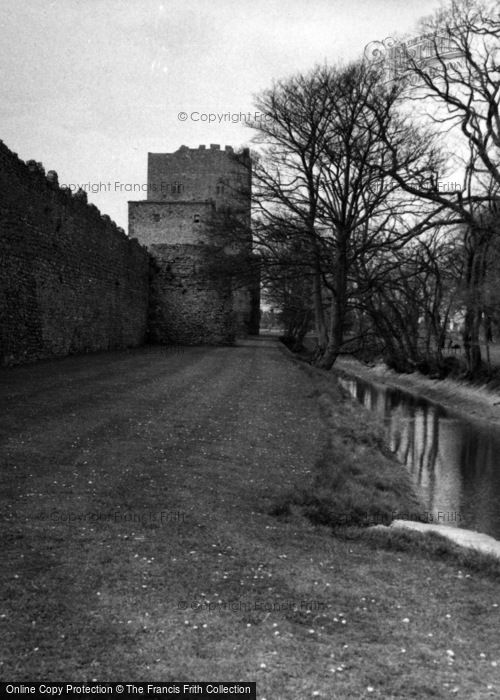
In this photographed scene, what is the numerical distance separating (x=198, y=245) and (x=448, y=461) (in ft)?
67.0

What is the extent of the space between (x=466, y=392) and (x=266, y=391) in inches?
524

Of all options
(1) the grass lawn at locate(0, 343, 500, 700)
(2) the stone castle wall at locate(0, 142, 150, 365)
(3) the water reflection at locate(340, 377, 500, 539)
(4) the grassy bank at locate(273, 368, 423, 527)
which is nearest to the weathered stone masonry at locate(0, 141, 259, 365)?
(2) the stone castle wall at locate(0, 142, 150, 365)

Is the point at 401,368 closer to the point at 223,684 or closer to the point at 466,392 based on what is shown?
the point at 466,392

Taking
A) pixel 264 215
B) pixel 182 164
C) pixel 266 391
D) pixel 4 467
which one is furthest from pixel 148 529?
pixel 182 164

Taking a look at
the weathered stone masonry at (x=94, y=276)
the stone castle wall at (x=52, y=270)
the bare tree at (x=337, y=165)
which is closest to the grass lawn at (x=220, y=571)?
the stone castle wall at (x=52, y=270)

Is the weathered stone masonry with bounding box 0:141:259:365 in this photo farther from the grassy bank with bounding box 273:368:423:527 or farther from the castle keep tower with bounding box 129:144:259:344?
the grassy bank with bounding box 273:368:423:527

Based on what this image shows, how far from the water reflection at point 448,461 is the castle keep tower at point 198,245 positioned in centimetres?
813

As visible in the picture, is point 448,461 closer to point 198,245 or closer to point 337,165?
point 337,165

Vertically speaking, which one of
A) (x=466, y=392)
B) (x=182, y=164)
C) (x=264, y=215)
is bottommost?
(x=466, y=392)

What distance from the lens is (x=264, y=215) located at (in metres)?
24.2

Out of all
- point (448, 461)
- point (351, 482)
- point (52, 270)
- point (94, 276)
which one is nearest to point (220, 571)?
point (351, 482)

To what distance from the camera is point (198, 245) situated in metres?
32.3

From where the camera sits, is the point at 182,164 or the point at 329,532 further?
the point at 182,164

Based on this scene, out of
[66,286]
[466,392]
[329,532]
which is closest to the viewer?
[329,532]
